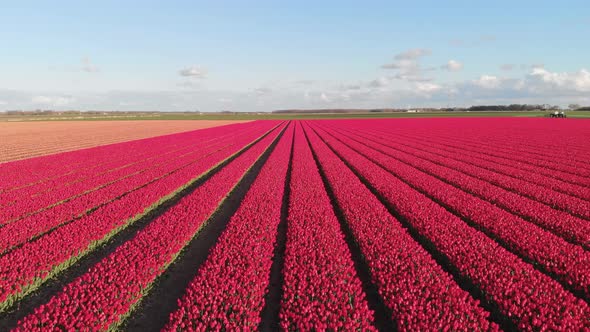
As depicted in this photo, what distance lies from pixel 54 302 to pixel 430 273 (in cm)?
849

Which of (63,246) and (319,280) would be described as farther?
(63,246)

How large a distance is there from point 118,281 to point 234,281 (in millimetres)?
2763

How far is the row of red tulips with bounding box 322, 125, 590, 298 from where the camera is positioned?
8195 mm

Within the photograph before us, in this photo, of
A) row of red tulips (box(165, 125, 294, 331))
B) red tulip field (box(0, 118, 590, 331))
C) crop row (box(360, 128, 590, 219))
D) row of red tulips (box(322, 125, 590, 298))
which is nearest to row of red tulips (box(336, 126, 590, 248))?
red tulip field (box(0, 118, 590, 331))

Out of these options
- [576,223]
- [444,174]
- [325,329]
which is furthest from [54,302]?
[444,174]

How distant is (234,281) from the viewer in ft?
25.3

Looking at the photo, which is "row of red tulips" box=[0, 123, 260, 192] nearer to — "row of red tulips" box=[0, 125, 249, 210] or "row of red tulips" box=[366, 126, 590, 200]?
"row of red tulips" box=[0, 125, 249, 210]

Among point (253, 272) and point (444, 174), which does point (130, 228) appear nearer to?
point (253, 272)

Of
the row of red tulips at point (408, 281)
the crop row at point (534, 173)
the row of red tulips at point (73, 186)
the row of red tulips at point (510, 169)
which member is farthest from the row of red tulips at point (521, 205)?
the row of red tulips at point (73, 186)

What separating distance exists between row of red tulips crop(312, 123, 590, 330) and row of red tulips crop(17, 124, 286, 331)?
8069 mm

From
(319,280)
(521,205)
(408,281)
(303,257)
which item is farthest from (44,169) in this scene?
(521,205)

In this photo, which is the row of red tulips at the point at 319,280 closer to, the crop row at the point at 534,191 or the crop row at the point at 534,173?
the crop row at the point at 534,191

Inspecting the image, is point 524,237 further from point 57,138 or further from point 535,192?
point 57,138

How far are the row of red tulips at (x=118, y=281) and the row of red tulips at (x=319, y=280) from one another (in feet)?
11.7
